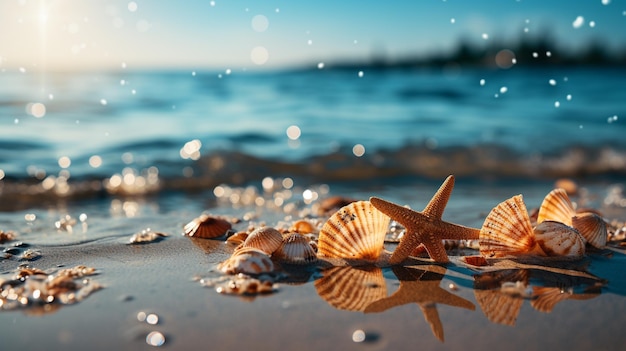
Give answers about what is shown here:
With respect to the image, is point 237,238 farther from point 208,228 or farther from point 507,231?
point 507,231

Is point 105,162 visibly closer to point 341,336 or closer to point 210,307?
point 210,307

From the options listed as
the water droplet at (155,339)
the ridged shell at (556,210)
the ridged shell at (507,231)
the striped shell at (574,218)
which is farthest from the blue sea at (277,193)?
the ridged shell at (556,210)

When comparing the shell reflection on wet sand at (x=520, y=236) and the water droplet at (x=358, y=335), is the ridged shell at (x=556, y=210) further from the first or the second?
the water droplet at (x=358, y=335)

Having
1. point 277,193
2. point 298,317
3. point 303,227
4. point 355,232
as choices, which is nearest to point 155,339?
point 298,317

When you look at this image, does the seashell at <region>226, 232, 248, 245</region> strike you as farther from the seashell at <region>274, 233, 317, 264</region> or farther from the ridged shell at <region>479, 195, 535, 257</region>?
the ridged shell at <region>479, 195, 535, 257</region>

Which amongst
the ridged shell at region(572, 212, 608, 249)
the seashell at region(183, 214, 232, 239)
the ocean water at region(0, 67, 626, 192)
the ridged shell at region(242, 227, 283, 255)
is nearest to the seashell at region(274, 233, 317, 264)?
the ridged shell at region(242, 227, 283, 255)

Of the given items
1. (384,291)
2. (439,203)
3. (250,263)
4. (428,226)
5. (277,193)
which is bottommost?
(277,193)
